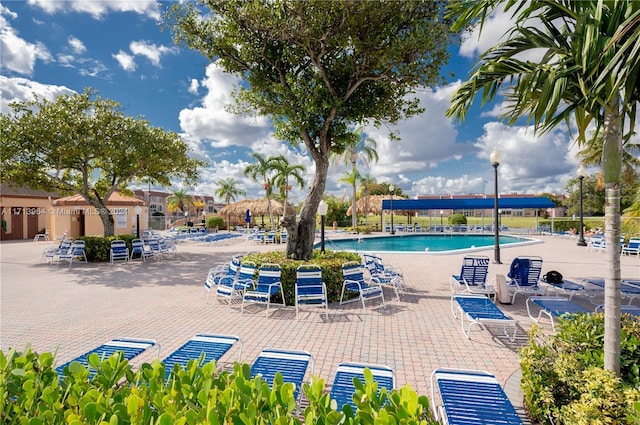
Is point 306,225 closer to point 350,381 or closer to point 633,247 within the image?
point 350,381

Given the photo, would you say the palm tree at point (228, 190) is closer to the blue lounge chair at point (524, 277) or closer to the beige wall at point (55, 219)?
the beige wall at point (55, 219)

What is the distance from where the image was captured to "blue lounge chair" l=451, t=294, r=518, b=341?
5.02 m

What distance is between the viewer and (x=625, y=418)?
7.52 ft

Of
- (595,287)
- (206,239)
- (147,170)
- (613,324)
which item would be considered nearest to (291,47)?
(613,324)

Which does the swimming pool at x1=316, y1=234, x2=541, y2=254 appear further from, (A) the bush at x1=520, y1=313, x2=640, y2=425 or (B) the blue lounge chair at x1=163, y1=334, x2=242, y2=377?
(A) the bush at x1=520, y1=313, x2=640, y2=425

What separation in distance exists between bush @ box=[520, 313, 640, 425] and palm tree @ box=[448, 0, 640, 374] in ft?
0.85

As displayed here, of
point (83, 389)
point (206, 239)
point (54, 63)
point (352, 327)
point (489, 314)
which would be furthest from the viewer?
point (206, 239)

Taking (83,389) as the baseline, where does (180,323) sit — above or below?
below

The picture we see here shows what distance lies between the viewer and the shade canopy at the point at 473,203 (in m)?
25.9

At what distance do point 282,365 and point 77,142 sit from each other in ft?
49.3

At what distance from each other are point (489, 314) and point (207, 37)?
9524mm

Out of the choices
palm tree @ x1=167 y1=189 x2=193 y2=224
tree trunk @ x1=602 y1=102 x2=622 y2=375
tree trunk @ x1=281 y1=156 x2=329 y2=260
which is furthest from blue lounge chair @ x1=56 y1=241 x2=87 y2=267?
palm tree @ x1=167 y1=189 x2=193 y2=224

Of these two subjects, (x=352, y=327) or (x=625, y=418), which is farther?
(x=352, y=327)

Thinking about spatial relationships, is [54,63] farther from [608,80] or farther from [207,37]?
[608,80]
